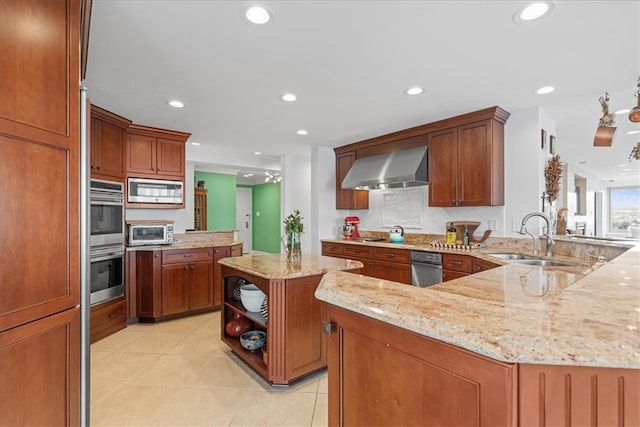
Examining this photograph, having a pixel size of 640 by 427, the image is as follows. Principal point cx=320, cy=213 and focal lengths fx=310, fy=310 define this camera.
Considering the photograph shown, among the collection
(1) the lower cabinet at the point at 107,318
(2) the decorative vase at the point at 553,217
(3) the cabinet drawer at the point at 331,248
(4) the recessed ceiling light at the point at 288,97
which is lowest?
(1) the lower cabinet at the point at 107,318

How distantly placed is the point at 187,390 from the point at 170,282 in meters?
1.66

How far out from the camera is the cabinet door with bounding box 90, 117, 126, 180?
3133 mm

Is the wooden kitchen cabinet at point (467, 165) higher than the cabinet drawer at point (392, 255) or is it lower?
higher

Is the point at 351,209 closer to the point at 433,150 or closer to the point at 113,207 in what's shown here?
the point at 433,150

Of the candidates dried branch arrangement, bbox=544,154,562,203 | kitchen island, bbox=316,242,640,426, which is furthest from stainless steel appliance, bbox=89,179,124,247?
dried branch arrangement, bbox=544,154,562,203

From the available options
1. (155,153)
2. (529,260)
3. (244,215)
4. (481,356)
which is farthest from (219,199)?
(481,356)

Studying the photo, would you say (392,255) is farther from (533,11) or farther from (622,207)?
(622,207)

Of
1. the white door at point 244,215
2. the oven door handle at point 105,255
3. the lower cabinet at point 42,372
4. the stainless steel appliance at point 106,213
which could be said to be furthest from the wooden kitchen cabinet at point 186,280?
the white door at point 244,215

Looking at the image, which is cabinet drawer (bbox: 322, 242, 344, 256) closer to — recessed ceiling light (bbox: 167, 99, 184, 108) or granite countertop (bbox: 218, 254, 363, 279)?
granite countertop (bbox: 218, 254, 363, 279)

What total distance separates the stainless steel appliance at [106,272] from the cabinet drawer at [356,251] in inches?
109

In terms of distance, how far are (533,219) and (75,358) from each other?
3.82 metres

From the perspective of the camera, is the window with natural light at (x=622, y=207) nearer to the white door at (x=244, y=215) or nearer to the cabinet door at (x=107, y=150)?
the white door at (x=244, y=215)

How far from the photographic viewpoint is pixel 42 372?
1.22m

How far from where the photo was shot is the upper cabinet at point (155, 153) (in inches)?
148
